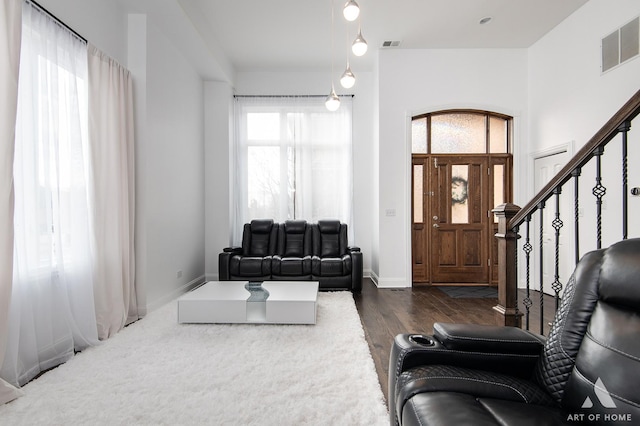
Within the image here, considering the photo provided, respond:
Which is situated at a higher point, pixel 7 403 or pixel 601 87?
pixel 601 87

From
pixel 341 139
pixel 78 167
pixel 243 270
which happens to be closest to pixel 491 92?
pixel 341 139

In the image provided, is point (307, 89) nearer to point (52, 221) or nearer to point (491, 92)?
point (491, 92)

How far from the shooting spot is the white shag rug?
1.74 meters

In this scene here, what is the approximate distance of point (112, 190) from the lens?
10.0 feet

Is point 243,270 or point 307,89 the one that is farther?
point 307,89

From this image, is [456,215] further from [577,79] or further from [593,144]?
[593,144]

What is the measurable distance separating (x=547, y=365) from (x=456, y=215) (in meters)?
4.06

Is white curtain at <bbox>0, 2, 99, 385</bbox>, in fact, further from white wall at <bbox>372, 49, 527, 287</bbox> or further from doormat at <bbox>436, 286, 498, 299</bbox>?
doormat at <bbox>436, 286, 498, 299</bbox>

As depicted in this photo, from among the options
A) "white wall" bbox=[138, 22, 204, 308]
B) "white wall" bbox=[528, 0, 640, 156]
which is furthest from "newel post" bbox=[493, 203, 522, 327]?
"white wall" bbox=[138, 22, 204, 308]

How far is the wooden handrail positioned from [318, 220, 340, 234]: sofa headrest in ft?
10.5

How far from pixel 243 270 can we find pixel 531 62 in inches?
203

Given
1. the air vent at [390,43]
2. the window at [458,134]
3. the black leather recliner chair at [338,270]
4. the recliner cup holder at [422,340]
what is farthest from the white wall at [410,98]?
the recliner cup holder at [422,340]

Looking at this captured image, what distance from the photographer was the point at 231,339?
9.08ft

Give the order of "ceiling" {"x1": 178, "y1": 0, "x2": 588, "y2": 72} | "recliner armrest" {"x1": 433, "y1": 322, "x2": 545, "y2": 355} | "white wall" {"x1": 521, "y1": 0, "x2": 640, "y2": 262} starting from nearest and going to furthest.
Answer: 1. "recliner armrest" {"x1": 433, "y1": 322, "x2": 545, "y2": 355}
2. "white wall" {"x1": 521, "y1": 0, "x2": 640, "y2": 262}
3. "ceiling" {"x1": 178, "y1": 0, "x2": 588, "y2": 72}
